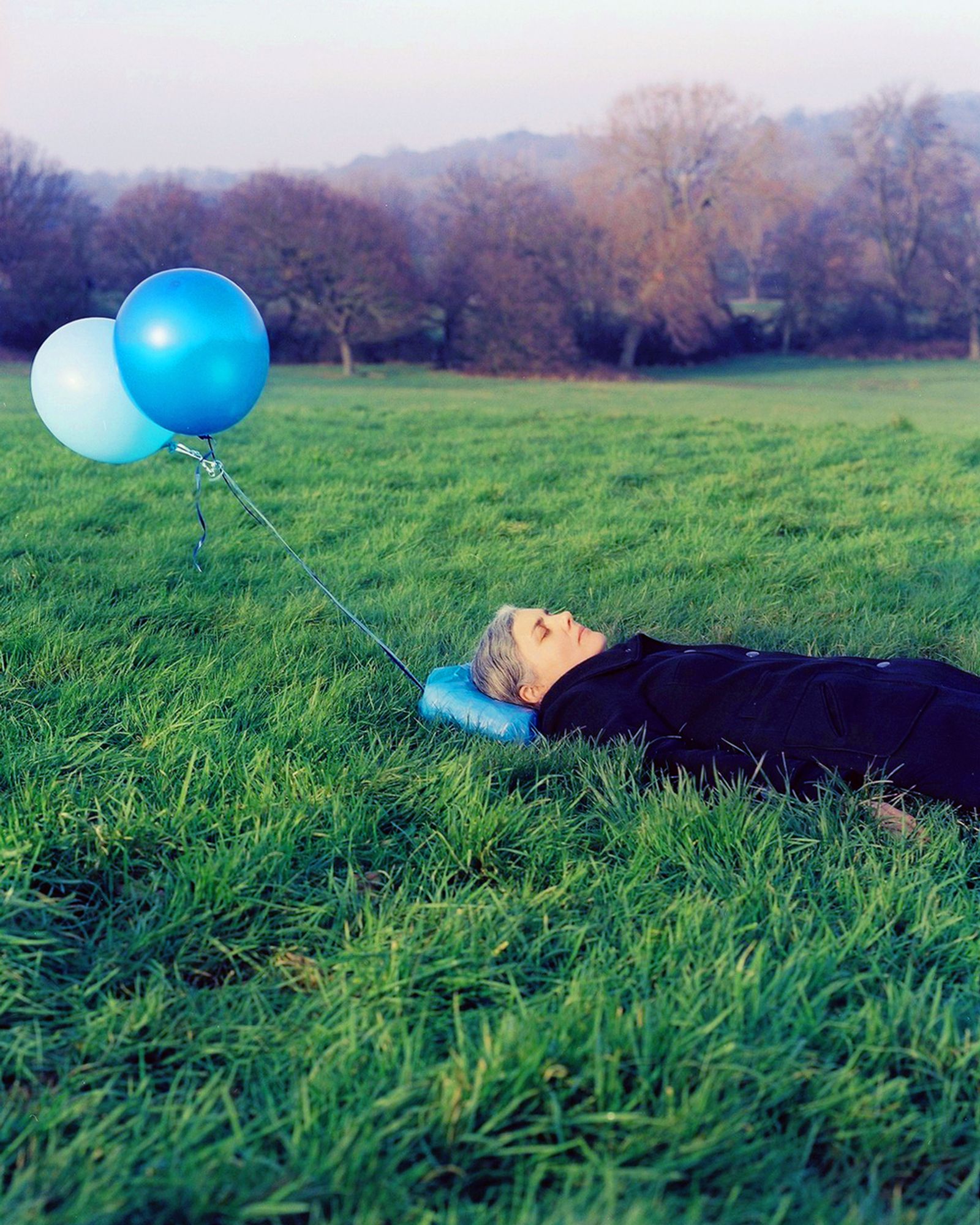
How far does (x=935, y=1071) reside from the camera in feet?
5.06

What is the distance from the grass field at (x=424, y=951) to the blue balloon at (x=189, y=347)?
80 centimetres

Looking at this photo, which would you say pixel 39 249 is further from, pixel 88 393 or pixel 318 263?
pixel 88 393

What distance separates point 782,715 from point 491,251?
13.1 m

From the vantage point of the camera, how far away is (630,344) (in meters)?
14.7

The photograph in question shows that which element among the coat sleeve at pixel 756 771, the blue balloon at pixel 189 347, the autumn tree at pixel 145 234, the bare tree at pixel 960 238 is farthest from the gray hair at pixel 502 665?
the bare tree at pixel 960 238

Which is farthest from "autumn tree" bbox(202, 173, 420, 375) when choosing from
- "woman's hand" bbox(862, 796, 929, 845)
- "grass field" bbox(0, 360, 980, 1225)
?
"woman's hand" bbox(862, 796, 929, 845)

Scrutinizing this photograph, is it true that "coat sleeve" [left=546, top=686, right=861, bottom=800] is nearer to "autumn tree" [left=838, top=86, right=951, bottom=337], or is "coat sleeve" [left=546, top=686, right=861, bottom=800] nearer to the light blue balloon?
the light blue balloon

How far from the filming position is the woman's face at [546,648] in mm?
2938

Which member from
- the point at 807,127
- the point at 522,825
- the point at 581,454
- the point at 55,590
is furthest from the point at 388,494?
the point at 807,127

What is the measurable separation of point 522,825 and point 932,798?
98cm

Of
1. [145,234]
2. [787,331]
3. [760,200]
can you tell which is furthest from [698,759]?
[145,234]

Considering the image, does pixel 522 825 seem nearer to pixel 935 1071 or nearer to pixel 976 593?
pixel 935 1071

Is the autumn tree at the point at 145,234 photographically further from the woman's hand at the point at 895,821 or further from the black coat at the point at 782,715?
the woman's hand at the point at 895,821

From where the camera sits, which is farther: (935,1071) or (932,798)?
(932,798)
